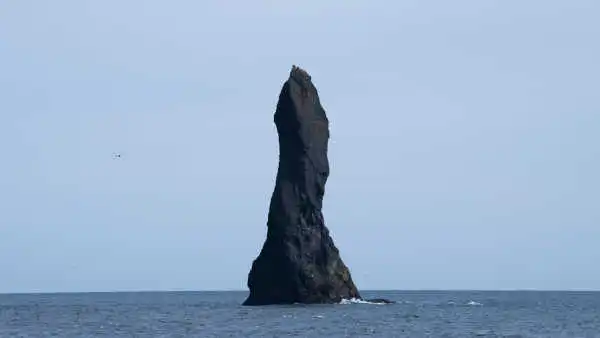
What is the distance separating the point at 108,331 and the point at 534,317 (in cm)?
3652

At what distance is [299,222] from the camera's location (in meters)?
92.4

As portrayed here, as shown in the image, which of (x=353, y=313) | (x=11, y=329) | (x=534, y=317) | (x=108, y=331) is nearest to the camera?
(x=108, y=331)

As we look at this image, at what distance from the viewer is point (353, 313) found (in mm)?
83688

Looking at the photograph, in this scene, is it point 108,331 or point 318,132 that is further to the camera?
point 318,132

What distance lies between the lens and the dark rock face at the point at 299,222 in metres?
Answer: 90.9

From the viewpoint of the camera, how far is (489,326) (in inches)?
2913

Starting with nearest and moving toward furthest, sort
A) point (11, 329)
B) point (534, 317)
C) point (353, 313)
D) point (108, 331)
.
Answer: point (108, 331)
point (11, 329)
point (353, 313)
point (534, 317)

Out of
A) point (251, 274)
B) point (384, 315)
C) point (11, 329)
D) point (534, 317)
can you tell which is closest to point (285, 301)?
point (251, 274)

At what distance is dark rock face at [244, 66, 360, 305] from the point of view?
90938 mm

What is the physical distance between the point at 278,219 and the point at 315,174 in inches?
191

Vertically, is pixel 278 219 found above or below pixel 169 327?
above

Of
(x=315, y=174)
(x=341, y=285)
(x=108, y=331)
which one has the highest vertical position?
(x=315, y=174)

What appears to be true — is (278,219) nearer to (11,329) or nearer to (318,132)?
(318,132)

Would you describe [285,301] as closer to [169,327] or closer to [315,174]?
[315,174]
